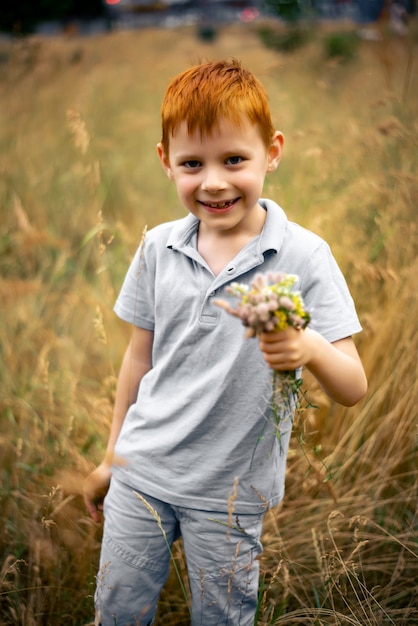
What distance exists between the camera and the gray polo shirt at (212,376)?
4.29 feet

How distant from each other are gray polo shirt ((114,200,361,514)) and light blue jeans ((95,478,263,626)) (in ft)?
0.17

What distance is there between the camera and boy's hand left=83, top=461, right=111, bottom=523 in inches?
64.2

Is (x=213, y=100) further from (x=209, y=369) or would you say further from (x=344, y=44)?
(x=344, y=44)

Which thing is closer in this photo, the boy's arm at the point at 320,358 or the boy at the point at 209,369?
the boy's arm at the point at 320,358

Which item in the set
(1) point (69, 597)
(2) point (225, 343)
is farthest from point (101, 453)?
(2) point (225, 343)

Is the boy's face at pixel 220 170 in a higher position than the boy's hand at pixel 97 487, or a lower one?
higher

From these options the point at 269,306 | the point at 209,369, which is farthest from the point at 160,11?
the point at 269,306

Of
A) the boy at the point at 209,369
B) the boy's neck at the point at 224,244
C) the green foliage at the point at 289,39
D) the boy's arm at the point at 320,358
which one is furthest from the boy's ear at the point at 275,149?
the green foliage at the point at 289,39

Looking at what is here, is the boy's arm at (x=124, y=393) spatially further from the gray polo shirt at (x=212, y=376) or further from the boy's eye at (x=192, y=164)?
the boy's eye at (x=192, y=164)

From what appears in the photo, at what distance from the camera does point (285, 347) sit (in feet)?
3.28

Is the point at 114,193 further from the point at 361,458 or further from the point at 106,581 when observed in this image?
the point at 106,581

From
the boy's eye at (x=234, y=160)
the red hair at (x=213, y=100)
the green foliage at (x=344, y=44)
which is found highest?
the green foliage at (x=344, y=44)

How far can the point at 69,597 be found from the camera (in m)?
1.75

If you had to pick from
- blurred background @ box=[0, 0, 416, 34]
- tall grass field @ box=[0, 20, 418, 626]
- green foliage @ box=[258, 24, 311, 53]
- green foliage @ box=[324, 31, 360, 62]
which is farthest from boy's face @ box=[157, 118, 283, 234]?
green foliage @ box=[324, 31, 360, 62]
